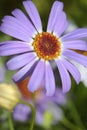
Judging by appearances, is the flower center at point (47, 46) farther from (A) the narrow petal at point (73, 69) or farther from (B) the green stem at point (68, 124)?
(B) the green stem at point (68, 124)

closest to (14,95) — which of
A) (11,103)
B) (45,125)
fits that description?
(11,103)

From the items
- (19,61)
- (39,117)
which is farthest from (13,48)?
(39,117)

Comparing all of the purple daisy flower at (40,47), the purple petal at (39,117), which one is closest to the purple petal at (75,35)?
the purple daisy flower at (40,47)

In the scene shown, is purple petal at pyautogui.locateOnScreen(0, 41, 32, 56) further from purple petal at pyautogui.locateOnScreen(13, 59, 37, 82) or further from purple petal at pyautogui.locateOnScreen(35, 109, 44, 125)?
purple petal at pyautogui.locateOnScreen(35, 109, 44, 125)

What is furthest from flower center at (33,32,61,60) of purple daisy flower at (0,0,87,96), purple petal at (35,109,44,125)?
purple petal at (35,109,44,125)

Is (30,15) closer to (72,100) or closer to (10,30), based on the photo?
(10,30)

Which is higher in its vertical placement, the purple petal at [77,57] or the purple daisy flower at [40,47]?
Answer: the purple daisy flower at [40,47]

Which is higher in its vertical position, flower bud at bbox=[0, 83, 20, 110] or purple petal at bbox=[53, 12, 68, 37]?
purple petal at bbox=[53, 12, 68, 37]
